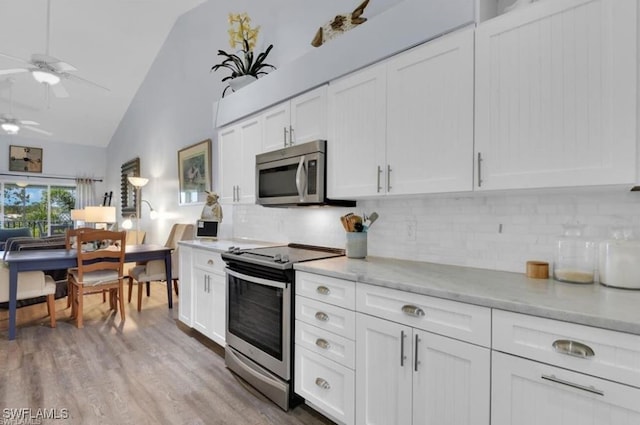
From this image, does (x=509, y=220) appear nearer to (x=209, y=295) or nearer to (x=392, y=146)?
(x=392, y=146)

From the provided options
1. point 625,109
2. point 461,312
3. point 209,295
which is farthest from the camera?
point 209,295

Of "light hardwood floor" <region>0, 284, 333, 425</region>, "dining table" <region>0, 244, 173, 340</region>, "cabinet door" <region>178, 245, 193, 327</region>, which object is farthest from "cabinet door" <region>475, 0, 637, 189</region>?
"dining table" <region>0, 244, 173, 340</region>

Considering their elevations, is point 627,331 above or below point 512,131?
below

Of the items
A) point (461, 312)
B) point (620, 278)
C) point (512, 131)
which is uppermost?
point (512, 131)

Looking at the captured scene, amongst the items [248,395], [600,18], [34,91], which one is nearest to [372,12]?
[600,18]

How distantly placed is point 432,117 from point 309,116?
99 cm

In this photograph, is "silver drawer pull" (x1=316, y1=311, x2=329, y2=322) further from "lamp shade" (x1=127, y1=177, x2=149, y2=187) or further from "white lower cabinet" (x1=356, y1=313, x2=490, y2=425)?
"lamp shade" (x1=127, y1=177, x2=149, y2=187)

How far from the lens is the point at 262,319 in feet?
7.02

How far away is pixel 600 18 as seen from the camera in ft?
3.94

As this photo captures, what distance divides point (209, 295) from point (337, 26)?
93.0 inches

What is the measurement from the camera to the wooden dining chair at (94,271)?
3.32 m

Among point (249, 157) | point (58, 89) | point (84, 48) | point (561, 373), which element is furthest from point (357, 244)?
point (84, 48)

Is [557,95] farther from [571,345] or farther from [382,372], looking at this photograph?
[382,372]

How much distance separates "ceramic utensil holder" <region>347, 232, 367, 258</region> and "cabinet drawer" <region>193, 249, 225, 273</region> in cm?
112
